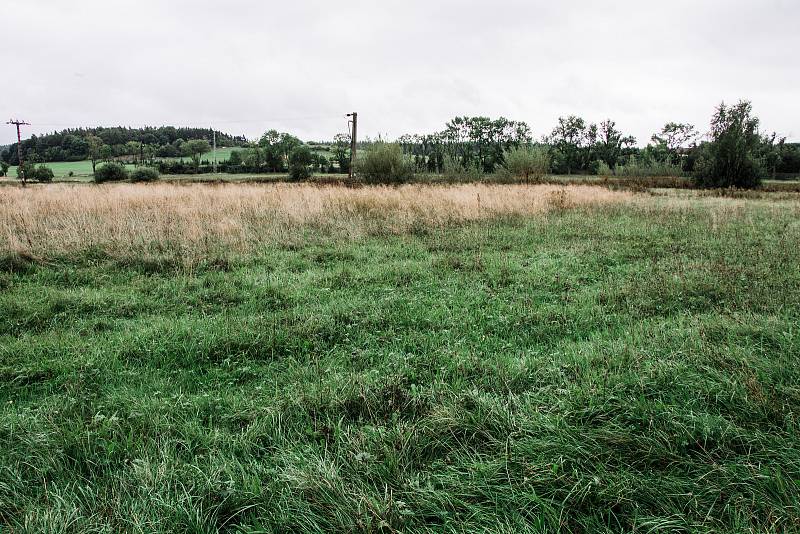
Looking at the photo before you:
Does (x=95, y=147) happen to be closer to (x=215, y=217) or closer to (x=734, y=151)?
(x=215, y=217)

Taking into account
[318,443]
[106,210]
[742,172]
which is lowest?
[318,443]

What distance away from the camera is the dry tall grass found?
306 inches

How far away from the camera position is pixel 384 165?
24.6 m

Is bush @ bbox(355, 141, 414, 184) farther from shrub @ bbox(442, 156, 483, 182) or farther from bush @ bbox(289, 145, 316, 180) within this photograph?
bush @ bbox(289, 145, 316, 180)

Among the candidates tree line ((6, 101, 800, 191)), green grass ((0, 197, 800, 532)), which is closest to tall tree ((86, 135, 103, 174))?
tree line ((6, 101, 800, 191))

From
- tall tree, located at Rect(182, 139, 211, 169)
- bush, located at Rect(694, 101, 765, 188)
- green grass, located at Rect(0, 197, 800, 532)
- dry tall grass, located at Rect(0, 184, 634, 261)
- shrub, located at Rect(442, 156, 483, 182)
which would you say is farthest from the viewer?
tall tree, located at Rect(182, 139, 211, 169)

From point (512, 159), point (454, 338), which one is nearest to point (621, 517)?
point (454, 338)

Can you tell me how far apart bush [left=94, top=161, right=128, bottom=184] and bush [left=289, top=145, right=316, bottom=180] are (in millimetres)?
16387

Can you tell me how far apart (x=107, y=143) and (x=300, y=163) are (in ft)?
187

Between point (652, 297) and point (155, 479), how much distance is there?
17.2 feet

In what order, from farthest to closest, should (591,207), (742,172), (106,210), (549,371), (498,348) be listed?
(742,172) < (591,207) < (106,210) < (498,348) < (549,371)

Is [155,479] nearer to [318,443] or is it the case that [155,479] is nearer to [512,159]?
[318,443]

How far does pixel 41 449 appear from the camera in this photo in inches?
90.4

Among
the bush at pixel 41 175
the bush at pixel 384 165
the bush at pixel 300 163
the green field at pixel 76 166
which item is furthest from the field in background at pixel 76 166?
the bush at pixel 384 165
